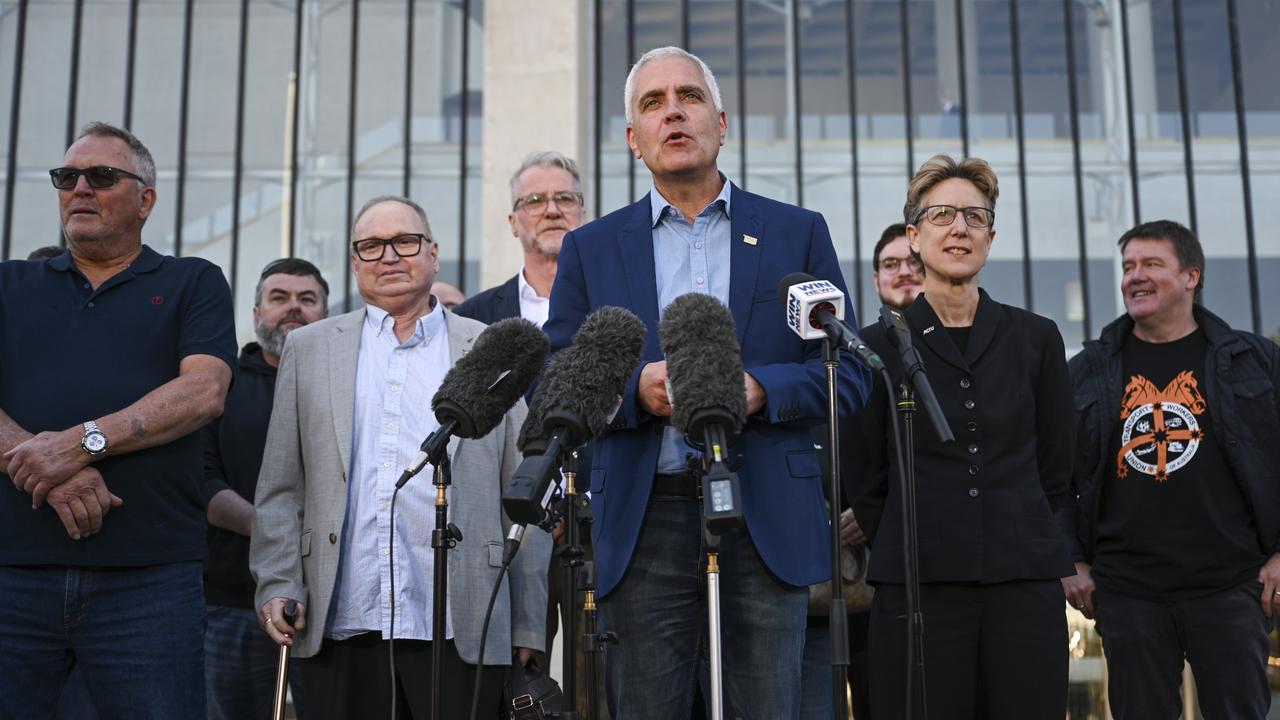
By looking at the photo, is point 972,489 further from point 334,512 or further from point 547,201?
point 547,201

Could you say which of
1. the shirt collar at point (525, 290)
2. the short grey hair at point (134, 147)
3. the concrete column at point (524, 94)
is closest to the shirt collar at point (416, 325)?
the short grey hair at point (134, 147)

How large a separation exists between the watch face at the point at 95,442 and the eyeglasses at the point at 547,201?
201 centimetres

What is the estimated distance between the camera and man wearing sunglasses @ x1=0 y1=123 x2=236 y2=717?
3.21m

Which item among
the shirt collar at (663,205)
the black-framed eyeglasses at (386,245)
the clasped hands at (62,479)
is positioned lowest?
the clasped hands at (62,479)

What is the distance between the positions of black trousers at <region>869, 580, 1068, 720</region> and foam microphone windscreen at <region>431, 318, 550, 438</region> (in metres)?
1.36

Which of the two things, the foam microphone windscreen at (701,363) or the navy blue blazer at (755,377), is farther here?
the navy blue blazer at (755,377)

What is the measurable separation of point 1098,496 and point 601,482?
257 centimetres

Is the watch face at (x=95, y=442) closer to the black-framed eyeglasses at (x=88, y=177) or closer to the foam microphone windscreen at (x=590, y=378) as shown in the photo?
the black-framed eyeglasses at (x=88, y=177)

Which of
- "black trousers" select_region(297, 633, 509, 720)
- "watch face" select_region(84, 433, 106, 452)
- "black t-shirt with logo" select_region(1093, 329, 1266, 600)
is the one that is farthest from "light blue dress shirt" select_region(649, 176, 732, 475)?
"black t-shirt with logo" select_region(1093, 329, 1266, 600)

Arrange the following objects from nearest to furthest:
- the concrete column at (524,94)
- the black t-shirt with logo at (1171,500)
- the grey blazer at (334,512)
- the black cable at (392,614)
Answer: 1. the black cable at (392,614)
2. the grey blazer at (334,512)
3. the black t-shirt with logo at (1171,500)
4. the concrete column at (524,94)

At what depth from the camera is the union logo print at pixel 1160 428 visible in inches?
175

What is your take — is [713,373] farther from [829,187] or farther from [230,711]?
[829,187]

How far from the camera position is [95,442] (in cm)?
323

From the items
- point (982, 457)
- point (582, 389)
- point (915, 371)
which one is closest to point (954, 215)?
point (982, 457)
